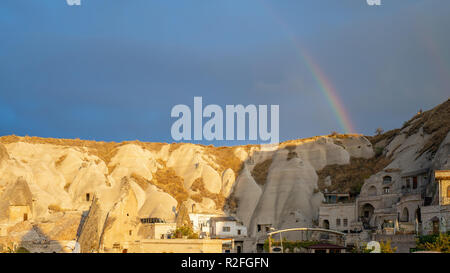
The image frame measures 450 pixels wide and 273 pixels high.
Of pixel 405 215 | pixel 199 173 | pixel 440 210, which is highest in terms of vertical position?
pixel 199 173

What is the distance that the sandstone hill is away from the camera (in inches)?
2879

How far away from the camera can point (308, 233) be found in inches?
2840

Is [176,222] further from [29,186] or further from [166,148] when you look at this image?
[166,148]

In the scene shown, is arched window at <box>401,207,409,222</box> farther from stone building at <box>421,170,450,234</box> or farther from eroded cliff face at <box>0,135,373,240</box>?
eroded cliff face at <box>0,135,373,240</box>

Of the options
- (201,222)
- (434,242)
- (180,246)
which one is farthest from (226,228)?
(434,242)

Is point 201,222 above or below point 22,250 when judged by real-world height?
above

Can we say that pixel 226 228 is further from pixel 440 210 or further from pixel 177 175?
pixel 440 210

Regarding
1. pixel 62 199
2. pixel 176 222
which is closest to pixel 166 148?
pixel 62 199

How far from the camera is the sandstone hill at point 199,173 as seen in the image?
73125 mm

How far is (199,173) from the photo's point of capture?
3999 inches

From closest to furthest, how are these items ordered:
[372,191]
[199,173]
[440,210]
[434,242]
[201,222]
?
[434,242] < [440,210] < [372,191] < [201,222] < [199,173]

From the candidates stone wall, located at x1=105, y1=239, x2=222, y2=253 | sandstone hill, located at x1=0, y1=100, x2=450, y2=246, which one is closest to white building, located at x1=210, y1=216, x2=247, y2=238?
sandstone hill, located at x1=0, y1=100, x2=450, y2=246

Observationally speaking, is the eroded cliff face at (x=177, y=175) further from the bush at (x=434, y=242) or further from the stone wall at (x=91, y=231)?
the bush at (x=434, y=242)
